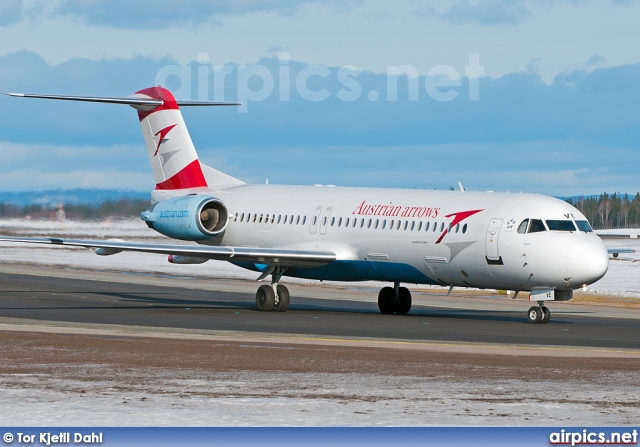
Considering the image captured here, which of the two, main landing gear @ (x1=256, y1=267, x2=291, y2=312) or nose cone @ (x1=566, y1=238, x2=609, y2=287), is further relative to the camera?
main landing gear @ (x1=256, y1=267, x2=291, y2=312)

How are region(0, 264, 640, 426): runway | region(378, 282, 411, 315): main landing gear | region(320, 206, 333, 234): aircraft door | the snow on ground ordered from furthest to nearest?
region(320, 206, 333, 234): aircraft door < region(378, 282, 411, 315): main landing gear < region(0, 264, 640, 426): runway < the snow on ground

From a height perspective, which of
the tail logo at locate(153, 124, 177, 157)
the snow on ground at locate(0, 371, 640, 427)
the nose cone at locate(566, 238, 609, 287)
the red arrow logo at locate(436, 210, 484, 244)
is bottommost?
the snow on ground at locate(0, 371, 640, 427)

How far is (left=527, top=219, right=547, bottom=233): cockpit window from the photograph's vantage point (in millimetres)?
30188

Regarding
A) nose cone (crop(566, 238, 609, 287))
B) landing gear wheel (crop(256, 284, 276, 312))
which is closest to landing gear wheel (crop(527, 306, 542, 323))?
nose cone (crop(566, 238, 609, 287))

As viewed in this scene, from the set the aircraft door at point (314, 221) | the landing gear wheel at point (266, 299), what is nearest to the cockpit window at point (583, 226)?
the aircraft door at point (314, 221)

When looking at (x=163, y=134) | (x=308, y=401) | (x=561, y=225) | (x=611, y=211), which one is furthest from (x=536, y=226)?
(x=611, y=211)

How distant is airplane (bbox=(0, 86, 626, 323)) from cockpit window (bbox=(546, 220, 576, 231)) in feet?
0.09

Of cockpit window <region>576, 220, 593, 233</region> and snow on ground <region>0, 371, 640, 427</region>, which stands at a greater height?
cockpit window <region>576, 220, 593, 233</region>

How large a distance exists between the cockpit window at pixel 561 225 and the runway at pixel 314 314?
2257 millimetres

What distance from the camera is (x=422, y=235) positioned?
32.2 meters

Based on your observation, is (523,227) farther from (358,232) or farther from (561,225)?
(358,232)

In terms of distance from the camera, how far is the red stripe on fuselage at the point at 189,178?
39.4 metres

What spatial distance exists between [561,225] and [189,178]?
13400 mm

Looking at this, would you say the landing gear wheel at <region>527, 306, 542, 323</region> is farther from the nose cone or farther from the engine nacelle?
the engine nacelle
